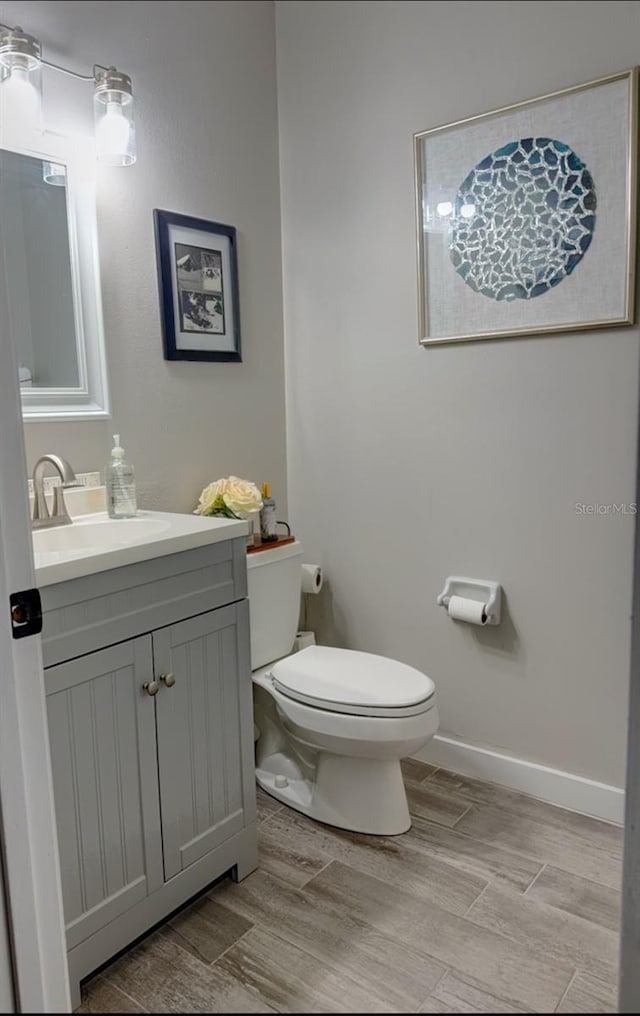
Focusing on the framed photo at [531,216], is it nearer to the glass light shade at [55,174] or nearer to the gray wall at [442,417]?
the gray wall at [442,417]

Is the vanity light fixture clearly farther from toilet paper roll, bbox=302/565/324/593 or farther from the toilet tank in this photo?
toilet paper roll, bbox=302/565/324/593

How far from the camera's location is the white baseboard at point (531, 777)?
183cm

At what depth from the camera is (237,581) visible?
160 cm

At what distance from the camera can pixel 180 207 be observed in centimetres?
197

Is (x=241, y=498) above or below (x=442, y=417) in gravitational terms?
below

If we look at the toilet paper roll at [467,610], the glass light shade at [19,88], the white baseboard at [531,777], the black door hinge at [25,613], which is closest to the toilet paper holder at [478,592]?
the toilet paper roll at [467,610]

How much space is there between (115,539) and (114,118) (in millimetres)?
1033

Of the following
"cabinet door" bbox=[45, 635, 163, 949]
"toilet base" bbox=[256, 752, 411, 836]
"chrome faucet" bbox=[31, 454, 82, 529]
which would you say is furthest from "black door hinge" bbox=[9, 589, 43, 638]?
"toilet base" bbox=[256, 752, 411, 836]

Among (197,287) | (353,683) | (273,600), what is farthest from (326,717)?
(197,287)

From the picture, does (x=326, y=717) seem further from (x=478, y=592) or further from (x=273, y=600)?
(x=478, y=592)

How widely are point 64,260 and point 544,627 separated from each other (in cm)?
158

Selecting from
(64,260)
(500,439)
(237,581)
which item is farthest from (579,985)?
(64,260)

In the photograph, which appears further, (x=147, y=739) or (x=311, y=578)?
(x=311, y=578)

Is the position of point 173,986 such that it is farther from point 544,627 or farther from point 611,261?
point 611,261
